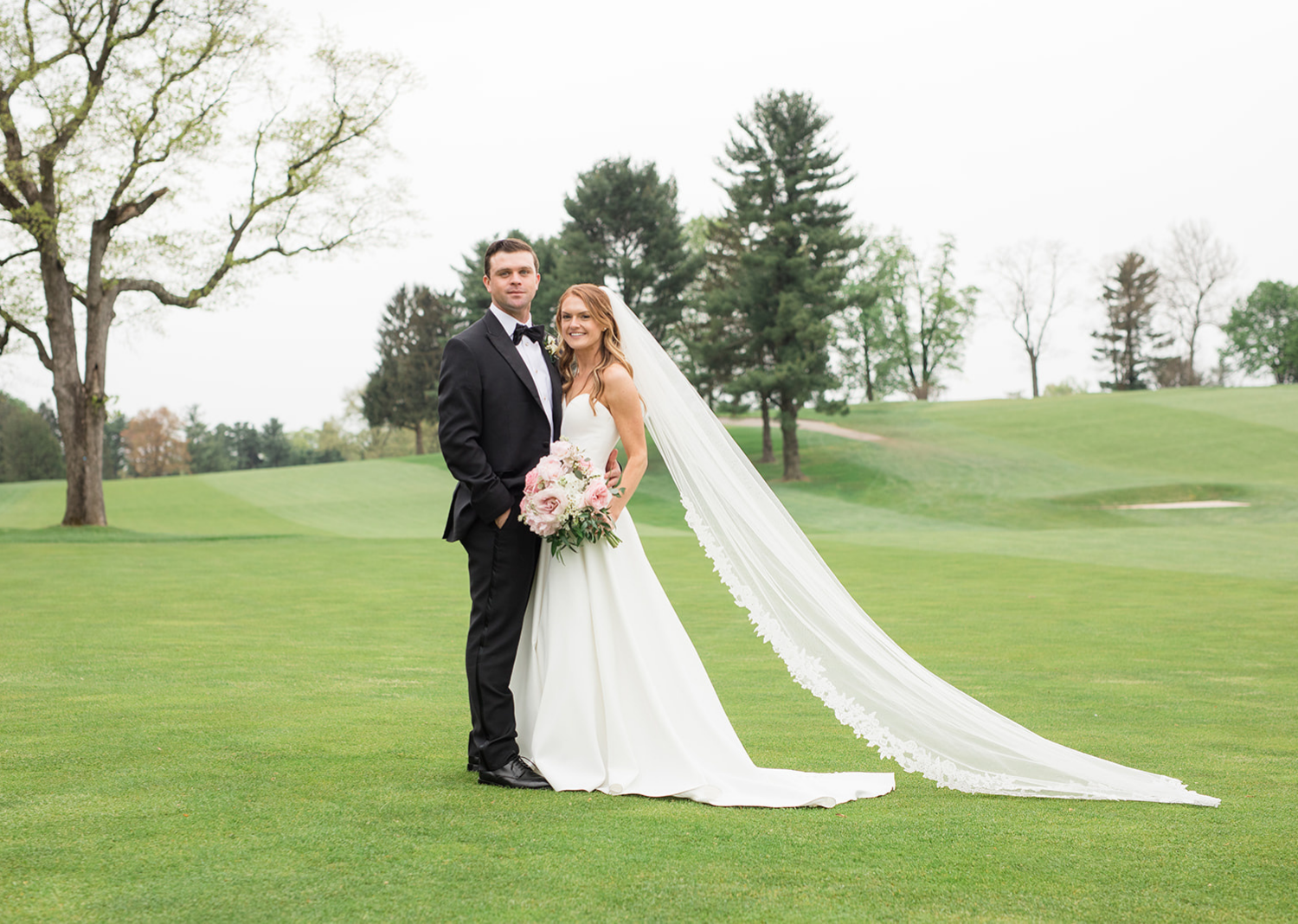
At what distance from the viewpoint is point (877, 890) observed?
3230 millimetres

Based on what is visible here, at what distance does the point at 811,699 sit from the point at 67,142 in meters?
24.3

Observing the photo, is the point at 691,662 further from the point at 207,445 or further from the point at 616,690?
the point at 207,445

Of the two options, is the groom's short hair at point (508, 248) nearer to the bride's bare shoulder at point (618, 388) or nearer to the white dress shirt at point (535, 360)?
the white dress shirt at point (535, 360)

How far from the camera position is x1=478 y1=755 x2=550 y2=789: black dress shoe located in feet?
15.2

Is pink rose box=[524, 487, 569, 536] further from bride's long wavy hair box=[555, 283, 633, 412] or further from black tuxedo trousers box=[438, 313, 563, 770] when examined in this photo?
bride's long wavy hair box=[555, 283, 633, 412]

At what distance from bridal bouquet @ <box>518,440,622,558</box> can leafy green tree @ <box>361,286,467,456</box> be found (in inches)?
2573

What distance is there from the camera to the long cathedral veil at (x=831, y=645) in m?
4.65

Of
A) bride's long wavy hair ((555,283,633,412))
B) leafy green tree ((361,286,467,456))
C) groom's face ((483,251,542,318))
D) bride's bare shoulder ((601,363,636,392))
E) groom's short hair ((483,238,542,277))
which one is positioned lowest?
bride's bare shoulder ((601,363,636,392))

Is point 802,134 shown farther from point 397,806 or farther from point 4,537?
point 397,806

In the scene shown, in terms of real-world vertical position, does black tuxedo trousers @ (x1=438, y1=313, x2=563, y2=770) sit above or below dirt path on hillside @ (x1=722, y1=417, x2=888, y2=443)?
below

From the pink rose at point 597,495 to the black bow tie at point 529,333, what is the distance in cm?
80

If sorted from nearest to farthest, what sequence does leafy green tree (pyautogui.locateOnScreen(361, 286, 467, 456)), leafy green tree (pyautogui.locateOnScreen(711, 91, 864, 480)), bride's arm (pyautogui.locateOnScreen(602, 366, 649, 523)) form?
1. bride's arm (pyautogui.locateOnScreen(602, 366, 649, 523))
2. leafy green tree (pyautogui.locateOnScreen(711, 91, 864, 480))
3. leafy green tree (pyautogui.locateOnScreen(361, 286, 467, 456))

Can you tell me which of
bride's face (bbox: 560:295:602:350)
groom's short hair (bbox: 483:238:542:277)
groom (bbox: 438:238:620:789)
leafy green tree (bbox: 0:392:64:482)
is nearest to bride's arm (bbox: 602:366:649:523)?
bride's face (bbox: 560:295:602:350)

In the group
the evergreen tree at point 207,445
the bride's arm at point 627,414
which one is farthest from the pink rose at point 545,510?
the evergreen tree at point 207,445
